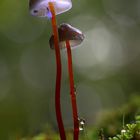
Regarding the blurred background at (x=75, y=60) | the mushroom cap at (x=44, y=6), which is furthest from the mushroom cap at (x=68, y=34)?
the blurred background at (x=75, y=60)

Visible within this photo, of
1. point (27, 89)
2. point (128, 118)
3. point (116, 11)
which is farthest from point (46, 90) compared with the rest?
point (128, 118)

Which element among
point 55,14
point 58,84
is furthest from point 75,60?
point 58,84

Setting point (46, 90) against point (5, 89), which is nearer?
point (5, 89)

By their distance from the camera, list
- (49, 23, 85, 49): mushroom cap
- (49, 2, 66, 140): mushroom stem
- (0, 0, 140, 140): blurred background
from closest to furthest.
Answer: (49, 2, 66, 140): mushroom stem
(49, 23, 85, 49): mushroom cap
(0, 0, 140, 140): blurred background

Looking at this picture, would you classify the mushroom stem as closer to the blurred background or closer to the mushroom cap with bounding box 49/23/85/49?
Answer: the mushroom cap with bounding box 49/23/85/49

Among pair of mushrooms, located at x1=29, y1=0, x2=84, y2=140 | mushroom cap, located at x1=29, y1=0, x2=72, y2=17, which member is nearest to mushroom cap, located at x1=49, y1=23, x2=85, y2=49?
pair of mushrooms, located at x1=29, y1=0, x2=84, y2=140

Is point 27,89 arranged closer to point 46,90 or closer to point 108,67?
point 46,90
